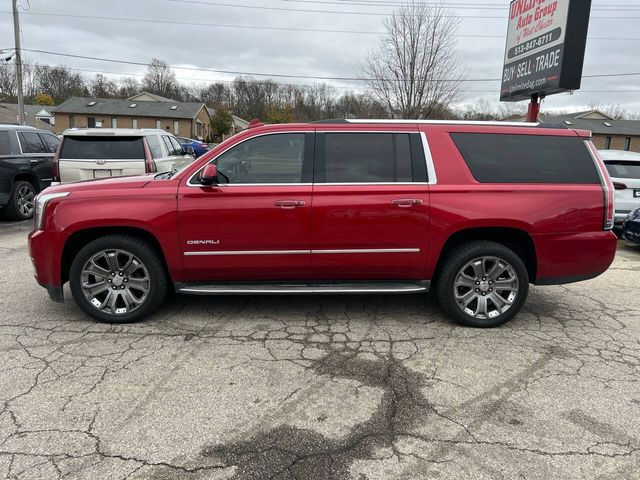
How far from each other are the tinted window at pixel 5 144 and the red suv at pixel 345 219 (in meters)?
6.61

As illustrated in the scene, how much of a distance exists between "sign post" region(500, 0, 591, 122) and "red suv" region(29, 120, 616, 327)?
8183 millimetres

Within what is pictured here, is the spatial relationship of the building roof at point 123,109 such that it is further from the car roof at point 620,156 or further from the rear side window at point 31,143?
the car roof at point 620,156

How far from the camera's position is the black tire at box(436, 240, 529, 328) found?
433cm

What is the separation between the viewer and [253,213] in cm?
415

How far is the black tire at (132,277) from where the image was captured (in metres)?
4.24

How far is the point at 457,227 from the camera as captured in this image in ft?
13.9

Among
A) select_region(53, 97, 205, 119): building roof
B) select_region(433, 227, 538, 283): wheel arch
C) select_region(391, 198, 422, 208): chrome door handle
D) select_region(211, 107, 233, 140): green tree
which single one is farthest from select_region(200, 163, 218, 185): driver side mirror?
select_region(211, 107, 233, 140): green tree

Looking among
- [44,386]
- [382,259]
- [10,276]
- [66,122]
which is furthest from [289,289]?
[66,122]

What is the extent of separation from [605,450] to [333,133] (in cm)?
313

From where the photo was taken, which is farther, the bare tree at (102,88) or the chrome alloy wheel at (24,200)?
the bare tree at (102,88)

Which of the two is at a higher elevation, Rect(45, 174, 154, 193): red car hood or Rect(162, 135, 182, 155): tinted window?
Rect(162, 135, 182, 155): tinted window

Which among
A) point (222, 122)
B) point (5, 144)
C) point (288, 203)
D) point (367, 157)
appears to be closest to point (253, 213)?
point (288, 203)

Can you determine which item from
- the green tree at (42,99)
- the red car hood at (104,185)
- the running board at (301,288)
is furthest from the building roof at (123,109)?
the running board at (301,288)

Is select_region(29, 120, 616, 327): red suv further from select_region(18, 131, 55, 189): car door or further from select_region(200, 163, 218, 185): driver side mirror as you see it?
select_region(18, 131, 55, 189): car door
